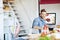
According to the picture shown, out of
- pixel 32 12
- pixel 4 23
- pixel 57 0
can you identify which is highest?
pixel 57 0

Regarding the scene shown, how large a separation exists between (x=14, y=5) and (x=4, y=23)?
538 mm

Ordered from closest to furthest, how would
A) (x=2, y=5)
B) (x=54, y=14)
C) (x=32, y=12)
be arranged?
(x=2, y=5)
(x=32, y=12)
(x=54, y=14)

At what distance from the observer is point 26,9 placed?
150 inches

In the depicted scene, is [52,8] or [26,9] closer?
[26,9]

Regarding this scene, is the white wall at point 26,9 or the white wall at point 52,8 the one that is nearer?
the white wall at point 26,9

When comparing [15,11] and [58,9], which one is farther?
[58,9]

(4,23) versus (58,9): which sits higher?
(58,9)

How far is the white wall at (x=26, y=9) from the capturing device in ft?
12.4

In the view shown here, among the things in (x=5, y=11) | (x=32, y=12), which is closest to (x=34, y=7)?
(x=32, y=12)

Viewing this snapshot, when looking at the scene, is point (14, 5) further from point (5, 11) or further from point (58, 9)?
point (58, 9)

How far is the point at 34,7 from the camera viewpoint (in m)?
3.79

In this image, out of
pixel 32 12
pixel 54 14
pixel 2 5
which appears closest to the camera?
pixel 2 5

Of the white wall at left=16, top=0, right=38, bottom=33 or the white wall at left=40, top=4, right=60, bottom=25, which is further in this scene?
the white wall at left=40, top=4, right=60, bottom=25

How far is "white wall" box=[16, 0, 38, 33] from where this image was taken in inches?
148
